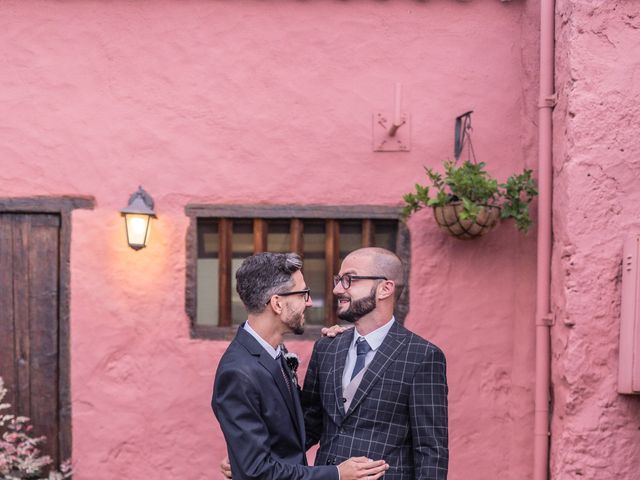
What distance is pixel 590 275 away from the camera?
394 centimetres

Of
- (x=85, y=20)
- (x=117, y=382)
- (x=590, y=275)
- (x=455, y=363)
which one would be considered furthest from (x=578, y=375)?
(x=85, y=20)

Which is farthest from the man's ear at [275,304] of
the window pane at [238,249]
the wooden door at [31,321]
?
the wooden door at [31,321]

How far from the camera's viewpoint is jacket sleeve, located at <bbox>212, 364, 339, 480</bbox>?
246 cm

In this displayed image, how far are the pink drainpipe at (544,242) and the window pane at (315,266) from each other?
4.75 feet

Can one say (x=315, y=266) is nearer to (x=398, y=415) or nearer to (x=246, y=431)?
(x=398, y=415)

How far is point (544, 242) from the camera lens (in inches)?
170

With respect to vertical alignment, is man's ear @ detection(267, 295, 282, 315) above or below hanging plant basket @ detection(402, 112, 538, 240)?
below

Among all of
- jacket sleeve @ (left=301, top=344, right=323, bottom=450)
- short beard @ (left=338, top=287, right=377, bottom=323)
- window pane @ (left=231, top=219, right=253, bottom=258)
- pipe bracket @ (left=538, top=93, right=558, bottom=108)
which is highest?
pipe bracket @ (left=538, top=93, right=558, bottom=108)

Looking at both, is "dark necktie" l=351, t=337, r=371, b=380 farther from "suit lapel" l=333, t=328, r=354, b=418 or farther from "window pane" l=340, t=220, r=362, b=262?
"window pane" l=340, t=220, r=362, b=262

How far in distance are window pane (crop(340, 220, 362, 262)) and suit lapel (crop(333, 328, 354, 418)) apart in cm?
164

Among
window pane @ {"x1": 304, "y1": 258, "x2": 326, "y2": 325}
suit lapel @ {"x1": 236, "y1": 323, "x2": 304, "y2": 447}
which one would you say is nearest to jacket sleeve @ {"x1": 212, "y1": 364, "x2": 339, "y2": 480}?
suit lapel @ {"x1": 236, "y1": 323, "x2": 304, "y2": 447}

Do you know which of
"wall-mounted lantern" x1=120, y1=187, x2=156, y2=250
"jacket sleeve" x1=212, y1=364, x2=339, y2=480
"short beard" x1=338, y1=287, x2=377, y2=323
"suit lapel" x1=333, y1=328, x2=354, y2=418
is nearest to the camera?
"jacket sleeve" x1=212, y1=364, x2=339, y2=480

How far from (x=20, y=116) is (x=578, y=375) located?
396cm

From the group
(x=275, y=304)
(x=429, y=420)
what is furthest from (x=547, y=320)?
(x=275, y=304)
